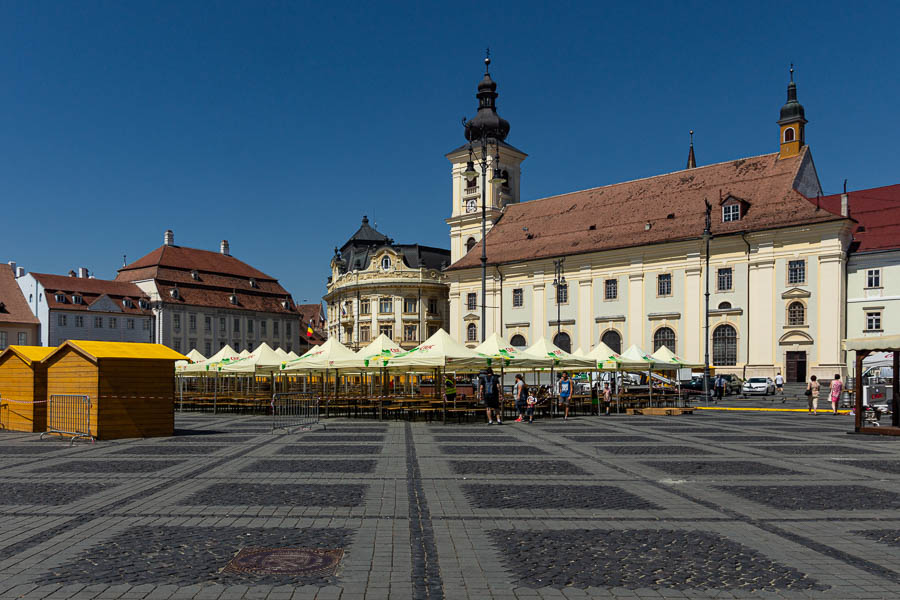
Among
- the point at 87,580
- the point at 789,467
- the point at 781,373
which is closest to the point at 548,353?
the point at 789,467

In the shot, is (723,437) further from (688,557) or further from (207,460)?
(688,557)

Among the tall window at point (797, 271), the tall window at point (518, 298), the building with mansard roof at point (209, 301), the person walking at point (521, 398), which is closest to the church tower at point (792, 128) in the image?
the tall window at point (797, 271)

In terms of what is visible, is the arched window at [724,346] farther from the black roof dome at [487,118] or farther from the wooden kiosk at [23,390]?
the wooden kiosk at [23,390]

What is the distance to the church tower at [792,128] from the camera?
5843cm

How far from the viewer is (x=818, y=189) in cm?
6112

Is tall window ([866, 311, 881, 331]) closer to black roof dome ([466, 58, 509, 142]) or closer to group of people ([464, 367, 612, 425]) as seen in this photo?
group of people ([464, 367, 612, 425])

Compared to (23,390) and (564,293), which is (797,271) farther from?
(23,390)

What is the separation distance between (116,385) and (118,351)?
2.74ft

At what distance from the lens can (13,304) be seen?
237ft

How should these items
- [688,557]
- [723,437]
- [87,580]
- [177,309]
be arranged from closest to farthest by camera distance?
[87,580] < [688,557] < [723,437] < [177,309]

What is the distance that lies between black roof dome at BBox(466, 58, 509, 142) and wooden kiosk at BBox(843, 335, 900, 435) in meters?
59.9

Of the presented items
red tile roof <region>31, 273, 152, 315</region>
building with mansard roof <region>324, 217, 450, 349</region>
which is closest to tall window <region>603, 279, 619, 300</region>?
building with mansard roof <region>324, 217, 450, 349</region>

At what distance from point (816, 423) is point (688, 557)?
68.7 ft

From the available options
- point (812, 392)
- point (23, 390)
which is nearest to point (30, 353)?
point (23, 390)
